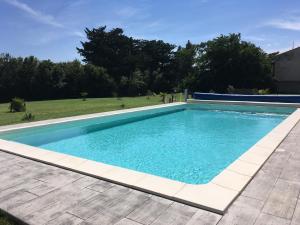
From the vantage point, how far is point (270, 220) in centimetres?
255

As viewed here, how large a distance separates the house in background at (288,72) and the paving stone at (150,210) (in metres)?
25.3

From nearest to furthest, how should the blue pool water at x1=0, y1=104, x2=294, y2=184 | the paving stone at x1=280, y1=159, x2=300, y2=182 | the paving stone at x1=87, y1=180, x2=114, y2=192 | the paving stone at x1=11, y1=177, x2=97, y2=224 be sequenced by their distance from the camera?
1. the paving stone at x1=11, y1=177, x2=97, y2=224
2. the paving stone at x1=87, y1=180, x2=114, y2=192
3. the paving stone at x1=280, y1=159, x2=300, y2=182
4. the blue pool water at x1=0, y1=104, x2=294, y2=184

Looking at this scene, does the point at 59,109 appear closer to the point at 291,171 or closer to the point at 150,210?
the point at 150,210

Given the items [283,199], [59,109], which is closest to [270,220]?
[283,199]

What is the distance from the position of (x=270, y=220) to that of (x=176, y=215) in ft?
3.09

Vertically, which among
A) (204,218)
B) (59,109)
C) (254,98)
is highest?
(254,98)

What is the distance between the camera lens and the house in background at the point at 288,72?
24.9m

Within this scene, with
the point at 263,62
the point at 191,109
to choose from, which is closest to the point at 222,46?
the point at 263,62

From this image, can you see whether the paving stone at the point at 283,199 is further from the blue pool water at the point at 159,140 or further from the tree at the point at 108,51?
the tree at the point at 108,51

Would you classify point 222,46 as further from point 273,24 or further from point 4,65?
point 4,65

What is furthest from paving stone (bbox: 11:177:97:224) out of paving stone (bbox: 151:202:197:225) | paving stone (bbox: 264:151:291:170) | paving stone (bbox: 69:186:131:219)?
paving stone (bbox: 264:151:291:170)

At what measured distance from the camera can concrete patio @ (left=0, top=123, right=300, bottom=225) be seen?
2.61 m

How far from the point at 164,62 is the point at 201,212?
120 feet

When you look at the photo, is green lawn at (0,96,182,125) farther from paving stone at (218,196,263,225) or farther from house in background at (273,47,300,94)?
house in background at (273,47,300,94)
